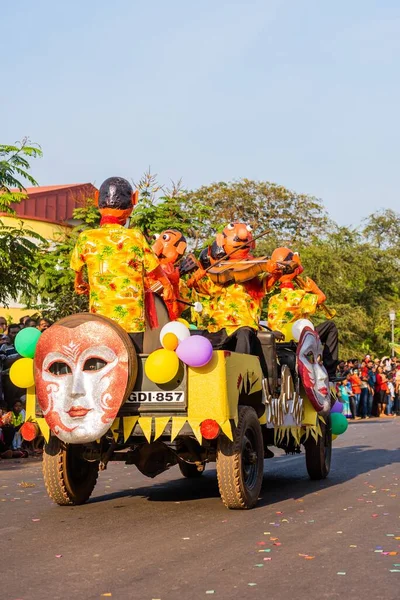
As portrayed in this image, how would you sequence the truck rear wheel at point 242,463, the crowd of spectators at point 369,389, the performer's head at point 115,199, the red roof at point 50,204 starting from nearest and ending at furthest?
the truck rear wheel at point 242,463 → the performer's head at point 115,199 → the crowd of spectators at point 369,389 → the red roof at point 50,204

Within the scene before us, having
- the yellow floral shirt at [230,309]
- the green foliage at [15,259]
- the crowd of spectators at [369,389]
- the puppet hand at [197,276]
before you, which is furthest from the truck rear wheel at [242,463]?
the crowd of spectators at [369,389]

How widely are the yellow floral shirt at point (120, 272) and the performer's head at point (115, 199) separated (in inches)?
8.2

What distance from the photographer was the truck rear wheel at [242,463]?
26.7 feet

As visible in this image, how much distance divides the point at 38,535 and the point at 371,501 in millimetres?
3418

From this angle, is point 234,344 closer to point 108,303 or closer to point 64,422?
point 108,303

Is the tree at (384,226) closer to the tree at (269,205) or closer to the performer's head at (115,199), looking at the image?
the tree at (269,205)

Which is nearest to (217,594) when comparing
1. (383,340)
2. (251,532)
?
(251,532)

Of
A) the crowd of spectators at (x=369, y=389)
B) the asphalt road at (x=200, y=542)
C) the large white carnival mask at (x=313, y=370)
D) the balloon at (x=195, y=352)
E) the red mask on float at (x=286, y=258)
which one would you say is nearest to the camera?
the asphalt road at (x=200, y=542)

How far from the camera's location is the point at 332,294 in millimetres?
44750

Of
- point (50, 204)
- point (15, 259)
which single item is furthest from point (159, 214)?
point (50, 204)

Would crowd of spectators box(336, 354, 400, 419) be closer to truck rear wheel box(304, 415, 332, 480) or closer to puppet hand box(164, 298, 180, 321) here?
truck rear wheel box(304, 415, 332, 480)

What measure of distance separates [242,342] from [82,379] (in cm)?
180

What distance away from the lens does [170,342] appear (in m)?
7.99

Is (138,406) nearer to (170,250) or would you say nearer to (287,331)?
(170,250)
